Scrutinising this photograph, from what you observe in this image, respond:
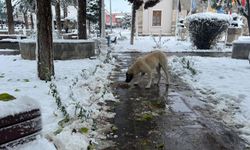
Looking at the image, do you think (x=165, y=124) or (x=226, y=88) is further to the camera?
(x=226, y=88)

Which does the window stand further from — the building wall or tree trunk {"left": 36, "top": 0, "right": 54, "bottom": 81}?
tree trunk {"left": 36, "top": 0, "right": 54, "bottom": 81}

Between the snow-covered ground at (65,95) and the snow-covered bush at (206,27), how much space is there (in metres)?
10.2

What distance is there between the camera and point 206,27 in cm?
1978

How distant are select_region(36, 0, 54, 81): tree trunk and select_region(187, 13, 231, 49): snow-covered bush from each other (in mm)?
13472

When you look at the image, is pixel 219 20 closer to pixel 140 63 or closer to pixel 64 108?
pixel 140 63

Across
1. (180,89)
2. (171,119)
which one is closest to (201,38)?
(180,89)

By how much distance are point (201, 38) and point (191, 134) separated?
54.4 ft

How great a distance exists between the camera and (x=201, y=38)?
20734 millimetres

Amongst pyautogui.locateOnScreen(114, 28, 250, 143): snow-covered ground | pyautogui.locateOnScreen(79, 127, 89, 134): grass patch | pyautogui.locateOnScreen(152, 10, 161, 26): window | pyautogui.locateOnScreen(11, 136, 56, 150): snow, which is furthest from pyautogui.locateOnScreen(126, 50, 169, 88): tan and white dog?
pyautogui.locateOnScreen(152, 10, 161, 26): window

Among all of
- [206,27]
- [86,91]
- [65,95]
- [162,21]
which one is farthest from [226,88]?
[162,21]

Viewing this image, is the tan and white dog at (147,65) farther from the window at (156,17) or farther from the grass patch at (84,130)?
the window at (156,17)

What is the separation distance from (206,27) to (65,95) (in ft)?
48.9

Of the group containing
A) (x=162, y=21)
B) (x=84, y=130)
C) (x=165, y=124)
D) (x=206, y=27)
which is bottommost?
(x=165, y=124)

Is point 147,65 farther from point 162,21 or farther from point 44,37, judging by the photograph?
point 162,21
